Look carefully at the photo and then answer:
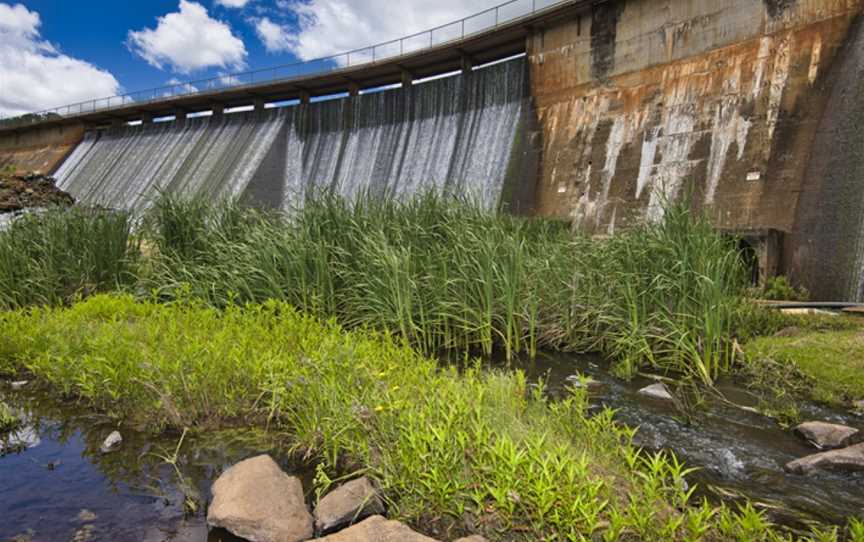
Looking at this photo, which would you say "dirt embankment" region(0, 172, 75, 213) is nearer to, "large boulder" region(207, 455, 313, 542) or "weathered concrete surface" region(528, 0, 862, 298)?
"weathered concrete surface" region(528, 0, 862, 298)

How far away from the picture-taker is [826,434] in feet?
12.7

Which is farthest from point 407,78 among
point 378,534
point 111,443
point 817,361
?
point 378,534

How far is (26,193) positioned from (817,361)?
1923cm

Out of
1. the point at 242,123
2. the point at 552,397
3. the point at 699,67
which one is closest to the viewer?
the point at 552,397

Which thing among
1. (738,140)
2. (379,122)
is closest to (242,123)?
(379,122)

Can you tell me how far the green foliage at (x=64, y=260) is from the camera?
7035 mm

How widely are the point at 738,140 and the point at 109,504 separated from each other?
12595 mm

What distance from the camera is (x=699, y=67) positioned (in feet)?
42.7

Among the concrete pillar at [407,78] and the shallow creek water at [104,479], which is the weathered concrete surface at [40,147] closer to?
the concrete pillar at [407,78]

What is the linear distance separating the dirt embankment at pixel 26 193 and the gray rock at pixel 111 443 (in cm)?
1357

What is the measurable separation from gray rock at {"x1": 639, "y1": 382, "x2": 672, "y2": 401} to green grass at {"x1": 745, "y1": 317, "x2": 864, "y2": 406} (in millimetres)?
1101

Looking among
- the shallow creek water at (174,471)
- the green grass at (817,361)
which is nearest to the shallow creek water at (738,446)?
the shallow creek water at (174,471)

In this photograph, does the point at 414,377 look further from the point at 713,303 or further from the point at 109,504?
the point at 713,303

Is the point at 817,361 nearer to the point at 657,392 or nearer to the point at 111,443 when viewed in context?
the point at 657,392
